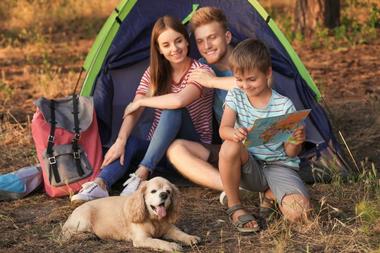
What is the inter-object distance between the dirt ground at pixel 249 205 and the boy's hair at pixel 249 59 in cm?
81

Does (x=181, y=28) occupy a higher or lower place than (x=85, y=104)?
higher

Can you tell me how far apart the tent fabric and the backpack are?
21.8 inches

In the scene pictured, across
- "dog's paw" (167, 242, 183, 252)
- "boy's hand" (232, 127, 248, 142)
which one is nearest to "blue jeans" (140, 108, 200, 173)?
"boy's hand" (232, 127, 248, 142)

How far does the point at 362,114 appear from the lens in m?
6.21

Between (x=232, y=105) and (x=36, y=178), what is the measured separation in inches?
62.0

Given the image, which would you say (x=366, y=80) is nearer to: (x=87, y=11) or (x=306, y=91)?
(x=306, y=91)

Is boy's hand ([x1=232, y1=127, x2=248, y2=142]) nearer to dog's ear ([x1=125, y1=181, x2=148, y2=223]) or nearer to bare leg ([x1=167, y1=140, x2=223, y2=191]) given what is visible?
dog's ear ([x1=125, y1=181, x2=148, y2=223])

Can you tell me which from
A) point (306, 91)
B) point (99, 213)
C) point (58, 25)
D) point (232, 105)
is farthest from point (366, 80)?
point (58, 25)

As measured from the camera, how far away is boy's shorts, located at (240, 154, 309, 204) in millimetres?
3967

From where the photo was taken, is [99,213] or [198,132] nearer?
[99,213]

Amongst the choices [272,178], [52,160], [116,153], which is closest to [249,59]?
[272,178]

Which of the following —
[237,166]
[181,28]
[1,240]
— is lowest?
[1,240]

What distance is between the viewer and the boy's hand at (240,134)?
3715 mm

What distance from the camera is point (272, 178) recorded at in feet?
13.3
